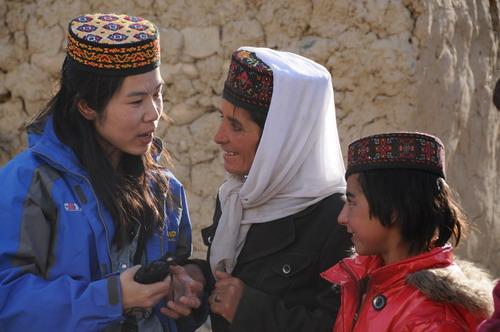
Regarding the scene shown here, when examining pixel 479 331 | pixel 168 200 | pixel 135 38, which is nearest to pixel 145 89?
pixel 135 38

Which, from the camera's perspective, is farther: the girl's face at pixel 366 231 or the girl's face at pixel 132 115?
the girl's face at pixel 132 115

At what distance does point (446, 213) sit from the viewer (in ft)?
9.03

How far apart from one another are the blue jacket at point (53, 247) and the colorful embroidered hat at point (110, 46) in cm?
25

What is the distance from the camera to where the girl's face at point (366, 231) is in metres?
2.78

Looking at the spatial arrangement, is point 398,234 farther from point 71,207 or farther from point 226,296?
point 71,207

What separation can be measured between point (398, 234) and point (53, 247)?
1044 millimetres

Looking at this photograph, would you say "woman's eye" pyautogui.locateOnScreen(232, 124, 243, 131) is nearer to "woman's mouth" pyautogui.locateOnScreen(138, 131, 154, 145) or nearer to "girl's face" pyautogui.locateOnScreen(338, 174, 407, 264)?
"woman's mouth" pyautogui.locateOnScreen(138, 131, 154, 145)

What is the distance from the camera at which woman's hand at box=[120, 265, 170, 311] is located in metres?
2.81

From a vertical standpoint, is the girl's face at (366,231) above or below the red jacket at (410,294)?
above

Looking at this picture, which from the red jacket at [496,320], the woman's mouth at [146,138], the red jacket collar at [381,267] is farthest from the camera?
the woman's mouth at [146,138]

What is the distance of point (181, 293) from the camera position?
3.06m

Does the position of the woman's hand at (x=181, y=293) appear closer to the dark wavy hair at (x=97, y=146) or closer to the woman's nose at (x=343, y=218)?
the dark wavy hair at (x=97, y=146)

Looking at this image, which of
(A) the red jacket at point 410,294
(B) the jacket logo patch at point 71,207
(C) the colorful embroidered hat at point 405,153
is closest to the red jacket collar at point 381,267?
(A) the red jacket at point 410,294

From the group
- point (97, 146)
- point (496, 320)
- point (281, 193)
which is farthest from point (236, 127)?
point (496, 320)
